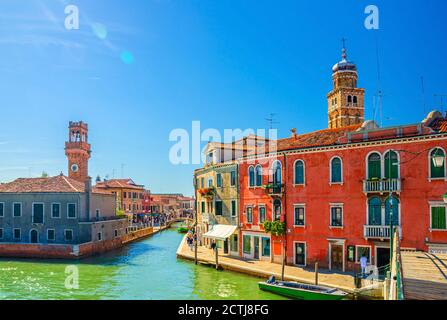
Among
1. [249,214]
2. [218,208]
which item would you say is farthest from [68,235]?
[249,214]

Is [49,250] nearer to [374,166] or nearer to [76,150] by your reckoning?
[76,150]

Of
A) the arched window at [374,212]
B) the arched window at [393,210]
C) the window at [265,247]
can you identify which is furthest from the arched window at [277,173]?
the arched window at [393,210]

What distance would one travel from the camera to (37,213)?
31.2 metres

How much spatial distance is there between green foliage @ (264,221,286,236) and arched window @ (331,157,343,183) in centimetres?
401

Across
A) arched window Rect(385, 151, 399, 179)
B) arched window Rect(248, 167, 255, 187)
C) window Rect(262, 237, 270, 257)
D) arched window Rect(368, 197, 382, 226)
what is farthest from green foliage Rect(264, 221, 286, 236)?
arched window Rect(385, 151, 399, 179)

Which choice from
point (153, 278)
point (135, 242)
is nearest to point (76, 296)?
point (153, 278)

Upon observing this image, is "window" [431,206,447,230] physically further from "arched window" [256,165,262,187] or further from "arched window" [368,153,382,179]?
"arched window" [256,165,262,187]

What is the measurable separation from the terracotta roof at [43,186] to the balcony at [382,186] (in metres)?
22.8

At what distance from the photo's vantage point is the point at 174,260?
1096 inches

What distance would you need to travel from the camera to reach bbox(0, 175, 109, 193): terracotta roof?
1241 inches

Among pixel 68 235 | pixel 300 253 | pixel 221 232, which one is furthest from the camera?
pixel 68 235

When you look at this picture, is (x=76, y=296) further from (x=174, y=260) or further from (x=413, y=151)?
(x=413, y=151)

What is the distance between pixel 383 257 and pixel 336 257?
7.85 feet

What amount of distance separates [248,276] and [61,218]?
1770cm
